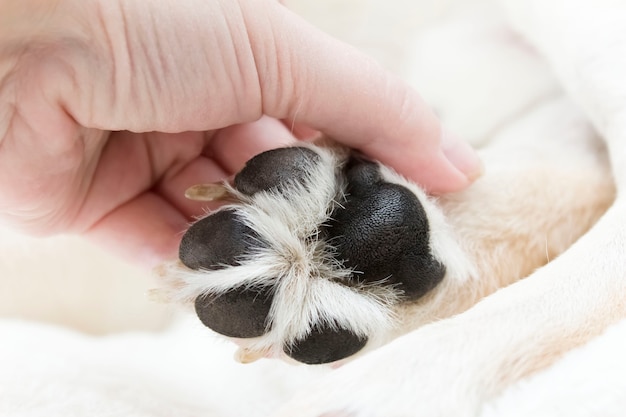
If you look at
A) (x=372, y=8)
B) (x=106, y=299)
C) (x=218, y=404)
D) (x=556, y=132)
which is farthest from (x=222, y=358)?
(x=372, y=8)

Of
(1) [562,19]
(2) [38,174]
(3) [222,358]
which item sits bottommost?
(3) [222,358]

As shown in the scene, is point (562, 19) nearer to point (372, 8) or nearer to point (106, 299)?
point (372, 8)

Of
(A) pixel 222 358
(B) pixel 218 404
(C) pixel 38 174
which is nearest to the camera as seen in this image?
(C) pixel 38 174

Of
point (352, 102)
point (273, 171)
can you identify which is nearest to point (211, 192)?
point (273, 171)

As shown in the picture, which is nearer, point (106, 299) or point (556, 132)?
point (556, 132)

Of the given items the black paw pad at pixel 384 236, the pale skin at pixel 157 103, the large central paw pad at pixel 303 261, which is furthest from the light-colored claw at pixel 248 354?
the pale skin at pixel 157 103

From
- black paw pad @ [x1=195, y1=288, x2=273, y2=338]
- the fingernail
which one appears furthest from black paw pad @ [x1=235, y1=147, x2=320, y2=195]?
the fingernail
